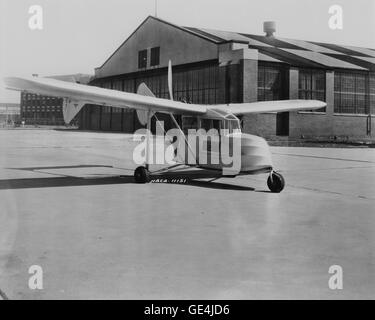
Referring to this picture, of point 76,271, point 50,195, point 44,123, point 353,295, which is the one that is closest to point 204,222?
point 76,271

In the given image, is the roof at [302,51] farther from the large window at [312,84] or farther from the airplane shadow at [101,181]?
the airplane shadow at [101,181]

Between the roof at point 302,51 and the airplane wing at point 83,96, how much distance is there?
30.4 meters

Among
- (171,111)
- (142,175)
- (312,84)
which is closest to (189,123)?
(171,111)

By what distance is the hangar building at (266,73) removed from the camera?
41500 mm

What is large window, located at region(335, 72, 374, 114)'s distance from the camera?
45.2 metres

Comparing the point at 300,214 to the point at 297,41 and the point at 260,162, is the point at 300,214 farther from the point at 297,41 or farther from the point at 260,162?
the point at 297,41

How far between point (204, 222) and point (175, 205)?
170cm

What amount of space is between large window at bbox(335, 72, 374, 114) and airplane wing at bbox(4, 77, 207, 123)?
35705 mm

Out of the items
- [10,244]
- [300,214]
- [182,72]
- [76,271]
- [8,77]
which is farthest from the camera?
[182,72]

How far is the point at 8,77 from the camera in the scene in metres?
9.00

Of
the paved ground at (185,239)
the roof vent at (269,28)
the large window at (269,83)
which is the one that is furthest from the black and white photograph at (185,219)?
the roof vent at (269,28)

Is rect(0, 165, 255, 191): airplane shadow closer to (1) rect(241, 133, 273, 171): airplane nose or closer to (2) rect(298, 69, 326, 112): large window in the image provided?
(1) rect(241, 133, 273, 171): airplane nose

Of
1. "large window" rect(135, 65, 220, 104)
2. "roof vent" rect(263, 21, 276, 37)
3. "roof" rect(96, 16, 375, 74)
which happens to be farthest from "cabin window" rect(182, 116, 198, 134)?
"roof vent" rect(263, 21, 276, 37)

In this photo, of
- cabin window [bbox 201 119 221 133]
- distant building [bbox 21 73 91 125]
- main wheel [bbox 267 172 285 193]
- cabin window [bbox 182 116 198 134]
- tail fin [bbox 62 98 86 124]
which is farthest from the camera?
distant building [bbox 21 73 91 125]
